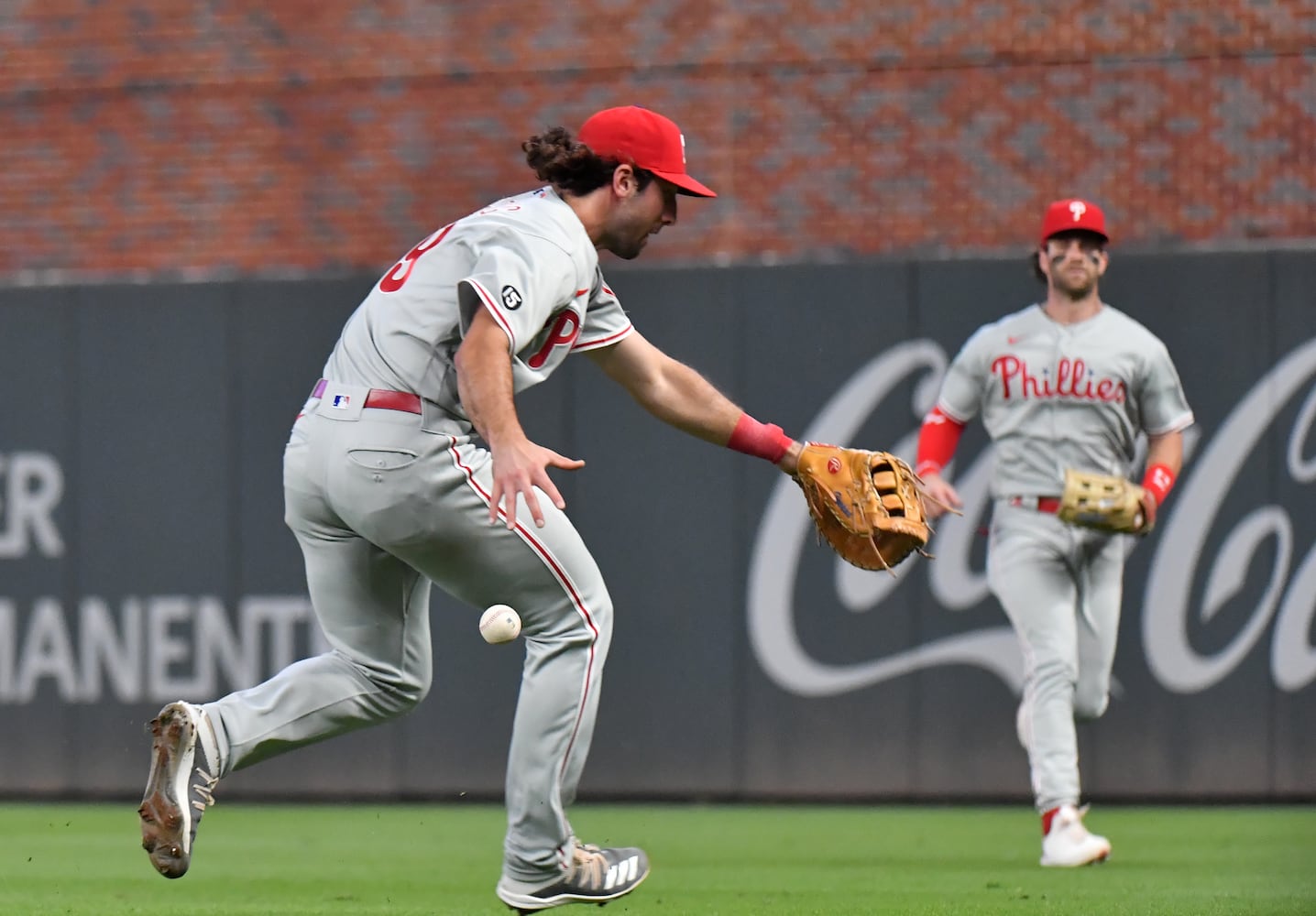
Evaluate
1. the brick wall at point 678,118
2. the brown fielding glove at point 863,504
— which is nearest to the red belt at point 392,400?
the brown fielding glove at point 863,504

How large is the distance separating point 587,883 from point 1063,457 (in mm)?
2825

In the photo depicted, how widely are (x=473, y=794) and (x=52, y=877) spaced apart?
260cm

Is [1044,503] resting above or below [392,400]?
below

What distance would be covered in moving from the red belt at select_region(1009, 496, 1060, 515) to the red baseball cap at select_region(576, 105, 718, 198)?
2.49 meters

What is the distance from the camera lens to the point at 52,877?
6547 millimetres

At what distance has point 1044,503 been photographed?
6.88m

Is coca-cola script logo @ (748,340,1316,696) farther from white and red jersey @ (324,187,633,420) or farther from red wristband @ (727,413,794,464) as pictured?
white and red jersey @ (324,187,633,420)

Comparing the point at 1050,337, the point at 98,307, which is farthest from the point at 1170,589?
the point at 98,307

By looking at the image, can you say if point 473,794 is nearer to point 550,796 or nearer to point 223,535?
point 223,535

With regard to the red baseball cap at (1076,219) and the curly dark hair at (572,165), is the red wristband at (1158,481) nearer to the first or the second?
the red baseball cap at (1076,219)

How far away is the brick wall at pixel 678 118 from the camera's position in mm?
11289

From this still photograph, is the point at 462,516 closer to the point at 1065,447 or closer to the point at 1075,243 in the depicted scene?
the point at 1065,447

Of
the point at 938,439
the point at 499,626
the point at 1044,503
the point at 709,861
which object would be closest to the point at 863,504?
the point at 499,626

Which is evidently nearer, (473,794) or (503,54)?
(473,794)
